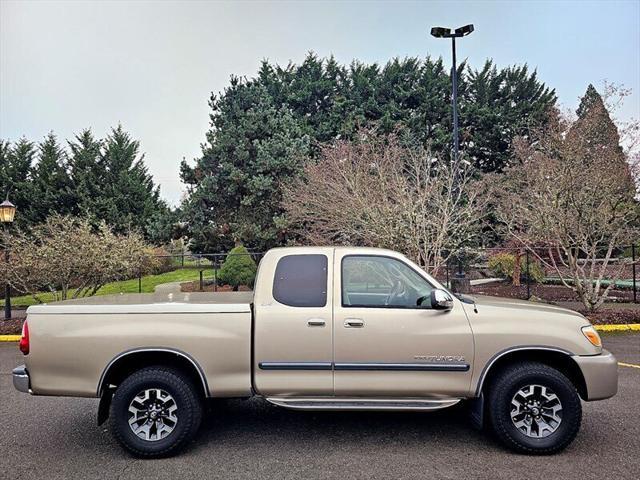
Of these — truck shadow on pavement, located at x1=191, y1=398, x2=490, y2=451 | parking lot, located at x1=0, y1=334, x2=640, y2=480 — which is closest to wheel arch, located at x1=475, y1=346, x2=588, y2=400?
parking lot, located at x1=0, y1=334, x2=640, y2=480

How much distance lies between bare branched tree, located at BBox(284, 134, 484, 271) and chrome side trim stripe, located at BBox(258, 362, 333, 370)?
837cm

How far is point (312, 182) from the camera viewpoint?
54.6ft

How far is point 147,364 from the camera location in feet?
14.2

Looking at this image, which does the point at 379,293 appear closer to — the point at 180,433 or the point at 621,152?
the point at 180,433

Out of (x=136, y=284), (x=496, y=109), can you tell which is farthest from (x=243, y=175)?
(x=496, y=109)

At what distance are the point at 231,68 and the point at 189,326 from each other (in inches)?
1042

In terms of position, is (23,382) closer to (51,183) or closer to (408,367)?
(408,367)

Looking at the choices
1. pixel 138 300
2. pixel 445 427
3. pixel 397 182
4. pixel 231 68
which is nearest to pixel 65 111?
pixel 231 68

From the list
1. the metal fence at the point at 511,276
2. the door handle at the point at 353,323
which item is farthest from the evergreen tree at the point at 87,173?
the door handle at the point at 353,323

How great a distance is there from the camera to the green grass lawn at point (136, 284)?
17484mm

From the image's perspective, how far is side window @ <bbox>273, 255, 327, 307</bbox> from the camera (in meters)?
4.28

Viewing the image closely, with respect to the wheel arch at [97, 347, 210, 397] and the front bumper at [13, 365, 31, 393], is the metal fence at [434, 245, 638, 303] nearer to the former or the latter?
the wheel arch at [97, 347, 210, 397]

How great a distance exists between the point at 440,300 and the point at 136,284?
18818 millimetres

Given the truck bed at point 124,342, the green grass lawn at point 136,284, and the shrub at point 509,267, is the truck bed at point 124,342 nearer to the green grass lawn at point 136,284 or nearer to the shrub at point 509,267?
the green grass lawn at point 136,284
